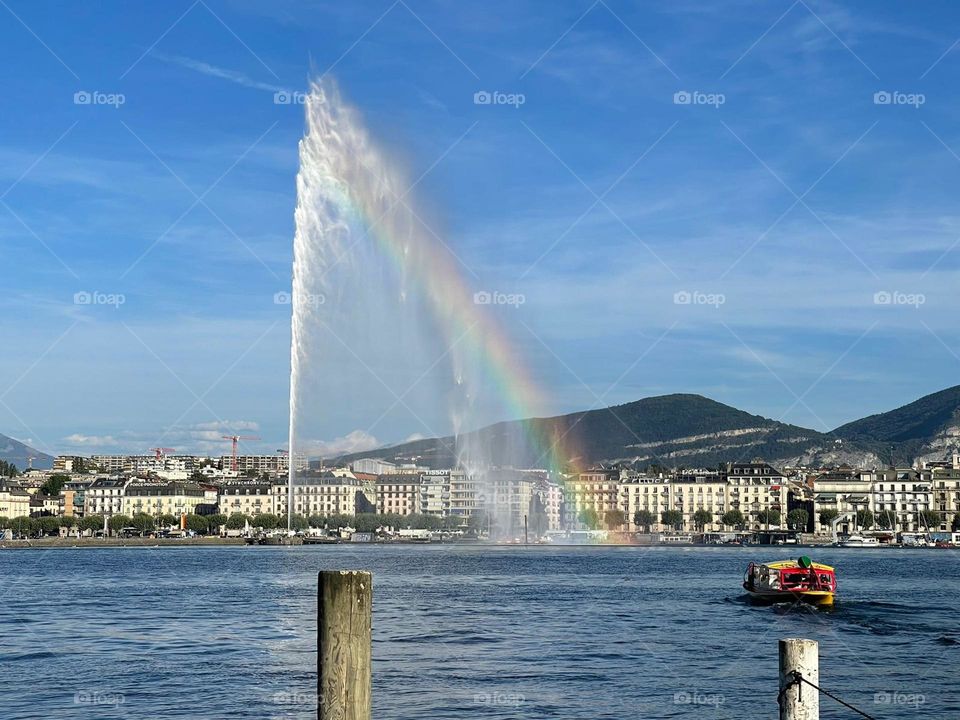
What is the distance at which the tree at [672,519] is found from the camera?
178125 millimetres

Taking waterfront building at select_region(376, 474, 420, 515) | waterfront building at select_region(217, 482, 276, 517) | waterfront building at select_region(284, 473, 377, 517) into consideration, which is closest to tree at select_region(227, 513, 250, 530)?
waterfront building at select_region(284, 473, 377, 517)

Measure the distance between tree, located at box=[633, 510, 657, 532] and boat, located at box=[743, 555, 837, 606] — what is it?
447ft

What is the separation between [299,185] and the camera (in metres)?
57.0

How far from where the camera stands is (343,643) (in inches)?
383

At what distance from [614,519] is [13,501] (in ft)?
267

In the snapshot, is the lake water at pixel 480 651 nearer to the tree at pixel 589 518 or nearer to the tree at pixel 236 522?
the tree at pixel 236 522

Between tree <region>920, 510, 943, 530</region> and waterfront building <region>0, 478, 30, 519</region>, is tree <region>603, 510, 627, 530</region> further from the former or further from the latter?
waterfront building <region>0, 478, 30, 519</region>

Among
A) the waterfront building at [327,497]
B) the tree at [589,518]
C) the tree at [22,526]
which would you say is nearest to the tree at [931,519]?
the tree at [589,518]

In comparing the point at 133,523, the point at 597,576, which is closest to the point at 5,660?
the point at 597,576

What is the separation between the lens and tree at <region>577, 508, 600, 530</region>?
18200cm

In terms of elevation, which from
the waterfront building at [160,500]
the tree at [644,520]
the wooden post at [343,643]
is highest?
the wooden post at [343,643]

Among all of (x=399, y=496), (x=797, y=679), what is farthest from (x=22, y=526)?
(x=797, y=679)

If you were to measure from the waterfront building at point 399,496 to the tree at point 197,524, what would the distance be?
3137 centimetres

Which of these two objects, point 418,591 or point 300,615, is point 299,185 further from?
point 300,615
